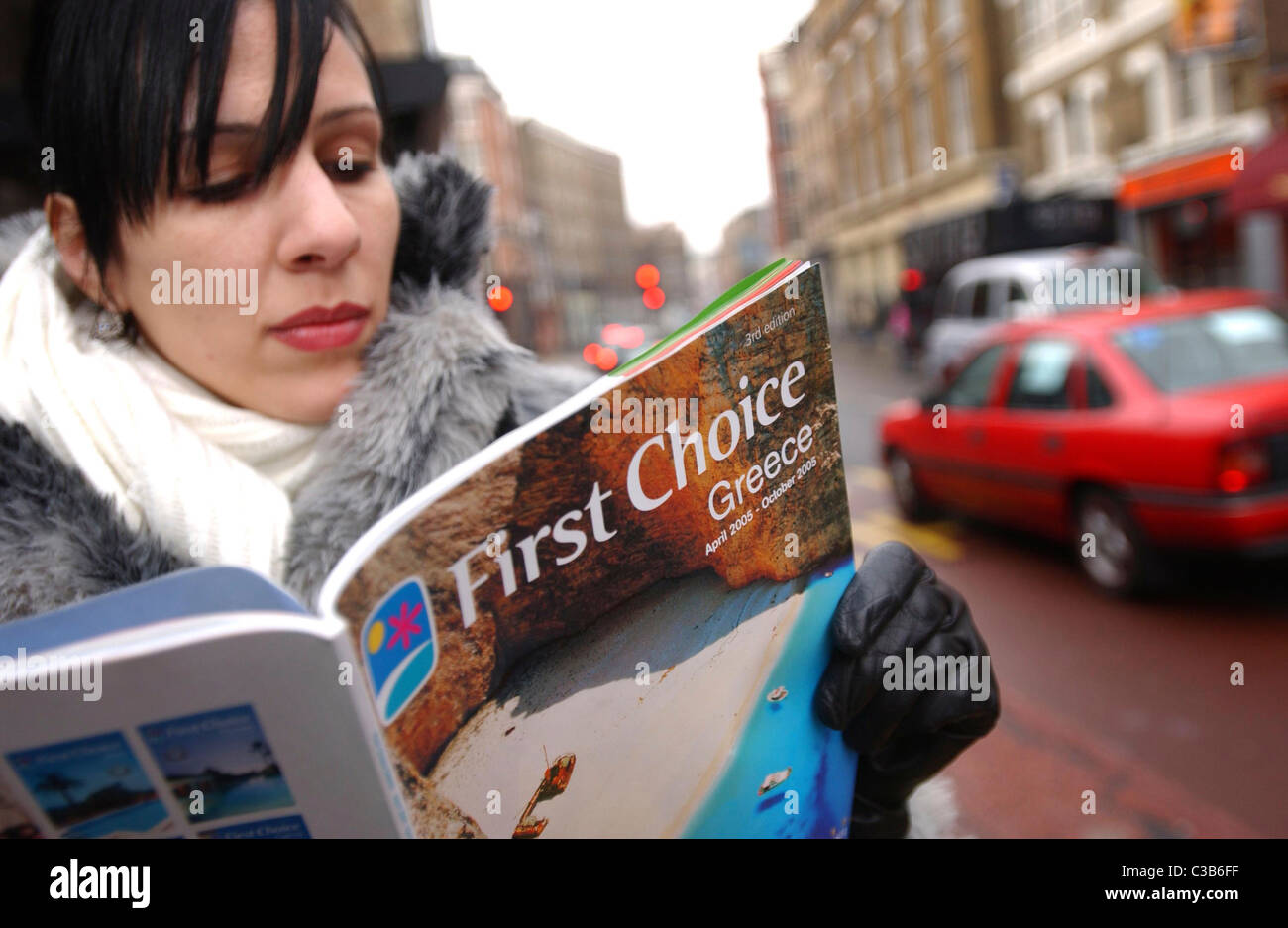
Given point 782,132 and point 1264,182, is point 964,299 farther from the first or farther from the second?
point 782,132

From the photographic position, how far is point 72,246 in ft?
3.66

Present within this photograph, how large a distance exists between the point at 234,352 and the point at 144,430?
13cm

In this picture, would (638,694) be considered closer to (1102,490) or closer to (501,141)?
(1102,490)

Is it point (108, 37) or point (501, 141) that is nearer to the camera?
point (108, 37)

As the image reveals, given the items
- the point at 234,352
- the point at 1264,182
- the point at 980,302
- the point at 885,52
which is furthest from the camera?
the point at 885,52

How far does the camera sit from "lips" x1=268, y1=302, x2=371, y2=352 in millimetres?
1096

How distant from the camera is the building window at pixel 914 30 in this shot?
74.3ft

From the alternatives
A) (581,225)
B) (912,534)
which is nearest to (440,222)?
(912,534)

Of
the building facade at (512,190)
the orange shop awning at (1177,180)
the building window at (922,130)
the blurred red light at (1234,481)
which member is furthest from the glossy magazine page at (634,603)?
the building facade at (512,190)

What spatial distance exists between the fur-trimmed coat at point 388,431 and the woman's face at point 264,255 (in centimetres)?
7
